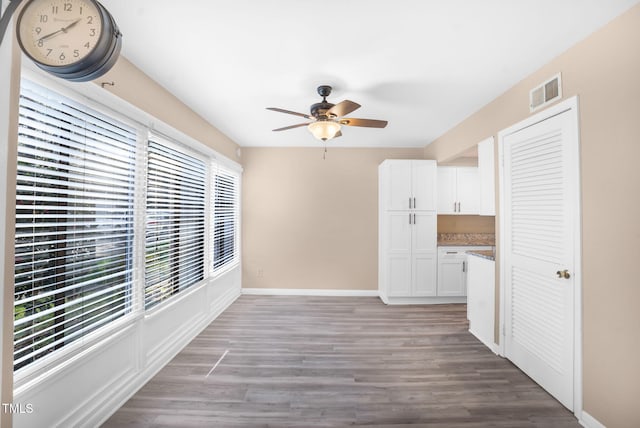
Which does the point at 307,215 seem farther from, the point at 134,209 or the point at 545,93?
the point at 545,93

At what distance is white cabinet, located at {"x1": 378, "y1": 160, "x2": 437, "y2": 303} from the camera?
14.1ft

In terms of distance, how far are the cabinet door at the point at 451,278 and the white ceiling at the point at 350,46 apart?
2.36 metres

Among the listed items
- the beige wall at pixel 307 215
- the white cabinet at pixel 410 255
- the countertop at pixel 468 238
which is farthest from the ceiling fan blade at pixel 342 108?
the countertop at pixel 468 238

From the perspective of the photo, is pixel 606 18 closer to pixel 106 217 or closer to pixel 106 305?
pixel 106 217

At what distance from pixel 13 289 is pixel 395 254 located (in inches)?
159

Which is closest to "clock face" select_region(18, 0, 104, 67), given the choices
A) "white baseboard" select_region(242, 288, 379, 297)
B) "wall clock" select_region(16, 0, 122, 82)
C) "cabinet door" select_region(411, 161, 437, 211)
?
"wall clock" select_region(16, 0, 122, 82)

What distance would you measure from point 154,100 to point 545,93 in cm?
331

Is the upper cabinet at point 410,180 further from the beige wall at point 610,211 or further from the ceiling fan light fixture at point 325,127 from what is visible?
the beige wall at point 610,211

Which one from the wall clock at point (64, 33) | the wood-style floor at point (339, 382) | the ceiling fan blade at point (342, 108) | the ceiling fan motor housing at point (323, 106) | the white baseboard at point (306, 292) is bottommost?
the wood-style floor at point (339, 382)

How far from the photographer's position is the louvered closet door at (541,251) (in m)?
2.02

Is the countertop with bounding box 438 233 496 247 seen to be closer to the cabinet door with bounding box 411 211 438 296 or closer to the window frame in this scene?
the cabinet door with bounding box 411 211 438 296

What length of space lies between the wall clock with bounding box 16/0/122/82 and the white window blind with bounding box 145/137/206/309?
4.43 feet

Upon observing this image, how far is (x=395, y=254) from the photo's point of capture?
4.35m

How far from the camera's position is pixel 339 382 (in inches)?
91.0
